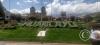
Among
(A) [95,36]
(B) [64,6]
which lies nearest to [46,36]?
A: (B) [64,6]

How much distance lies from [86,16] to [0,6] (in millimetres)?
4624

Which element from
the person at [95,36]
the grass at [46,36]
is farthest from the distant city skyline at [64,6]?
the person at [95,36]

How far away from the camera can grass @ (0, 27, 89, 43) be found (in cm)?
1383

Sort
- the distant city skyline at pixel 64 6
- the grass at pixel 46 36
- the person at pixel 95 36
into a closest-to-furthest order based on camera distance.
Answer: the person at pixel 95 36
the grass at pixel 46 36
the distant city skyline at pixel 64 6

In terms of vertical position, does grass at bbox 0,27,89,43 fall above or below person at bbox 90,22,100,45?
below

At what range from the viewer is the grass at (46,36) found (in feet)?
45.4

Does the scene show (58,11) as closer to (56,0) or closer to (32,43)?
(56,0)

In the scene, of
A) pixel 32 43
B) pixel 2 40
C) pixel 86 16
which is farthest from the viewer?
pixel 86 16

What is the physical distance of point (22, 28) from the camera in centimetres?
1552

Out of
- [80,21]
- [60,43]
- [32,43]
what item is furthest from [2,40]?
[80,21]

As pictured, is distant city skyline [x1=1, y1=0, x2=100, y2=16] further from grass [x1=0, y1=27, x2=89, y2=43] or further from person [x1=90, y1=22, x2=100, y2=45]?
person [x1=90, y1=22, x2=100, y2=45]

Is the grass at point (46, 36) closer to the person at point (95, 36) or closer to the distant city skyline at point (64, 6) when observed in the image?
the distant city skyline at point (64, 6)

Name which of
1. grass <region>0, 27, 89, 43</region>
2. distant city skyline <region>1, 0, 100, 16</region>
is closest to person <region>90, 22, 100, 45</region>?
grass <region>0, 27, 89, 43</region>

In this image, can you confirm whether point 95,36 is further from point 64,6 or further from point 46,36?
point 64,6
